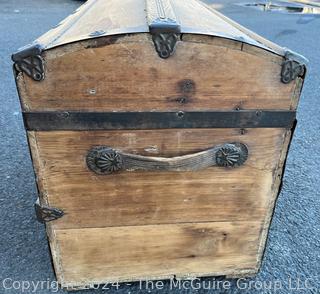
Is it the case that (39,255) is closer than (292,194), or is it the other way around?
(39,255)

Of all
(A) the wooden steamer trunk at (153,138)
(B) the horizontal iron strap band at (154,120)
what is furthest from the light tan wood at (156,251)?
(B) the horizontal iron strap band at (154,120)

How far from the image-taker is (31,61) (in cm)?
94

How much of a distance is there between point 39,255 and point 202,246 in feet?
2.14

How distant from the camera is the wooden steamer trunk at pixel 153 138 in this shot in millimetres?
965

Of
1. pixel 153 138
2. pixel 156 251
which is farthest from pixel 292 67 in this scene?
pixel 156 251

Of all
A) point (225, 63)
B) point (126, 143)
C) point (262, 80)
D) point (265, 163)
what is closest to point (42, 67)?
point (126, 143)

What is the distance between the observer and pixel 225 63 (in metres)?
0.99

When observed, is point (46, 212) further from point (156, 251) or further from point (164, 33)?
point (164, 33)

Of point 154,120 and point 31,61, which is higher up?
point 31,61

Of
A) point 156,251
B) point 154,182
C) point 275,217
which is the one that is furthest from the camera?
point 275,217

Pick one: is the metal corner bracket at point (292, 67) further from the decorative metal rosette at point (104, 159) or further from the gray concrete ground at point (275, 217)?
Answer: the gray concrete ground at point (275, 217)

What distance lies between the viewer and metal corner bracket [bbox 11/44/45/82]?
0.94 metres

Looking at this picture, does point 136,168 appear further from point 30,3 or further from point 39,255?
point 30,3

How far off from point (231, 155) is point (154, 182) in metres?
0.24
